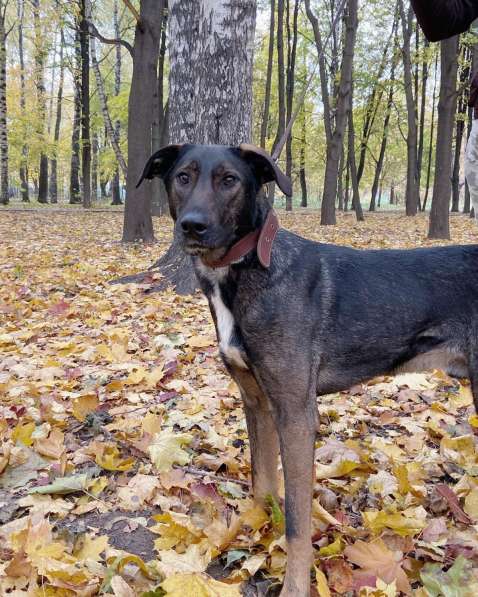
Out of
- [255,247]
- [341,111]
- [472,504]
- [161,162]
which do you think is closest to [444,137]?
[341,111]

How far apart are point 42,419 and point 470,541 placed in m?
2.82

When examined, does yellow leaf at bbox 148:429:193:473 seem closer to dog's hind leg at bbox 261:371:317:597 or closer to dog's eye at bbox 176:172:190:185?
dog's hind leg at bbox 261:371:317:597

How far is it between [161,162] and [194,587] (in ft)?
6.89

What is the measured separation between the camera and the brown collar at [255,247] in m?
2.46

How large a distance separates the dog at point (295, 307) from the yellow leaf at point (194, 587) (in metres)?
0.34

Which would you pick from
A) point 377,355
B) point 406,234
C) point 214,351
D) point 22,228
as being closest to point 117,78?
point 22,228

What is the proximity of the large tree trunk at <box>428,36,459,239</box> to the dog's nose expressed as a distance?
1170 centimetres

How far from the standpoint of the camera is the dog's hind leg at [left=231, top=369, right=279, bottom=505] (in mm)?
2850

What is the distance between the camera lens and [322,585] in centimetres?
222

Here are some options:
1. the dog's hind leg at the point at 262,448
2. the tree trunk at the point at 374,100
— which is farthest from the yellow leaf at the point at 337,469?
the tree trunk at the point at 374,100

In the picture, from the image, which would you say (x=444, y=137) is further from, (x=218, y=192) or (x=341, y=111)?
(x=218, y=192)

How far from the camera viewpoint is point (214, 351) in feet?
17.0

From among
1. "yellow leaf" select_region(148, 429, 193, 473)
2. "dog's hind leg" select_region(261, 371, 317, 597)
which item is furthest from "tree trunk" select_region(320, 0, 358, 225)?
"dog's hind leg" select_region(261, 371, 317, 597)

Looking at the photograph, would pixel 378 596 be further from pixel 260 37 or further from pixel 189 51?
pixel 260 37
